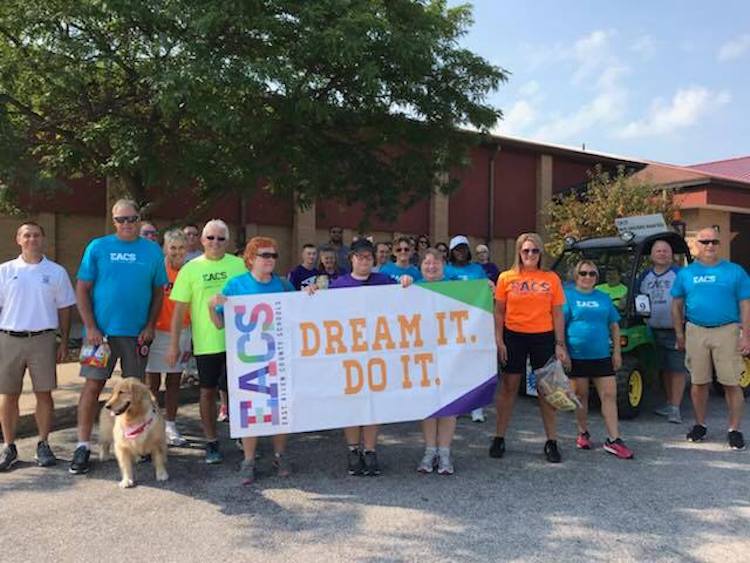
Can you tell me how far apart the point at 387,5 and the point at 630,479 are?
248 inches

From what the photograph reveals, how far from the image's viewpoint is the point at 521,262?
5484mm

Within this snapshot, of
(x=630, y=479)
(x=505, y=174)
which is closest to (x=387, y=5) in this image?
(x=630, y=479)

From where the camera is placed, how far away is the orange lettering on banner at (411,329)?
5332mm

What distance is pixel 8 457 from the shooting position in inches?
207

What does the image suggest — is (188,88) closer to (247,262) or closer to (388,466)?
(247,262)

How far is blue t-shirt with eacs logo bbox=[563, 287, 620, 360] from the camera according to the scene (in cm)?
578

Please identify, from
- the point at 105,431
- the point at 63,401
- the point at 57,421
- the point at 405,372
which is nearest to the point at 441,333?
the point at 405,372

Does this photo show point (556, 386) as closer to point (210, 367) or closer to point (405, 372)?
point (405, 372)

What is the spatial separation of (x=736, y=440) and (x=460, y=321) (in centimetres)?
280

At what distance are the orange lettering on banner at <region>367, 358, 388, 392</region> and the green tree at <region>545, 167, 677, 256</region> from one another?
13335 millimetres

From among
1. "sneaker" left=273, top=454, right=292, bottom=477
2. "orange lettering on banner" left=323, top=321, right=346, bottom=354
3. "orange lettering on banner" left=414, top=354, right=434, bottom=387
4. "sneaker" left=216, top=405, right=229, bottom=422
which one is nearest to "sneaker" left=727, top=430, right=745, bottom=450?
"orange lettering on banner" left=414, top=354, right=434, bottom=387

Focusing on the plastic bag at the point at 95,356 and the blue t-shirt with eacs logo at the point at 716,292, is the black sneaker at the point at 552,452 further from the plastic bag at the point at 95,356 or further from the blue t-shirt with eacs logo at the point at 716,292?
the plastic bag at the point at 95,356

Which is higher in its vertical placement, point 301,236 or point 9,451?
point 301,236

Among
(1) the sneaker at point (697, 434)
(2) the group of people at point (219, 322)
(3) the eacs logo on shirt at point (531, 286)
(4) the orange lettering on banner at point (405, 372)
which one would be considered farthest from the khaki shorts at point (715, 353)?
(4) the orange lettering on banner at point (405, 372)
